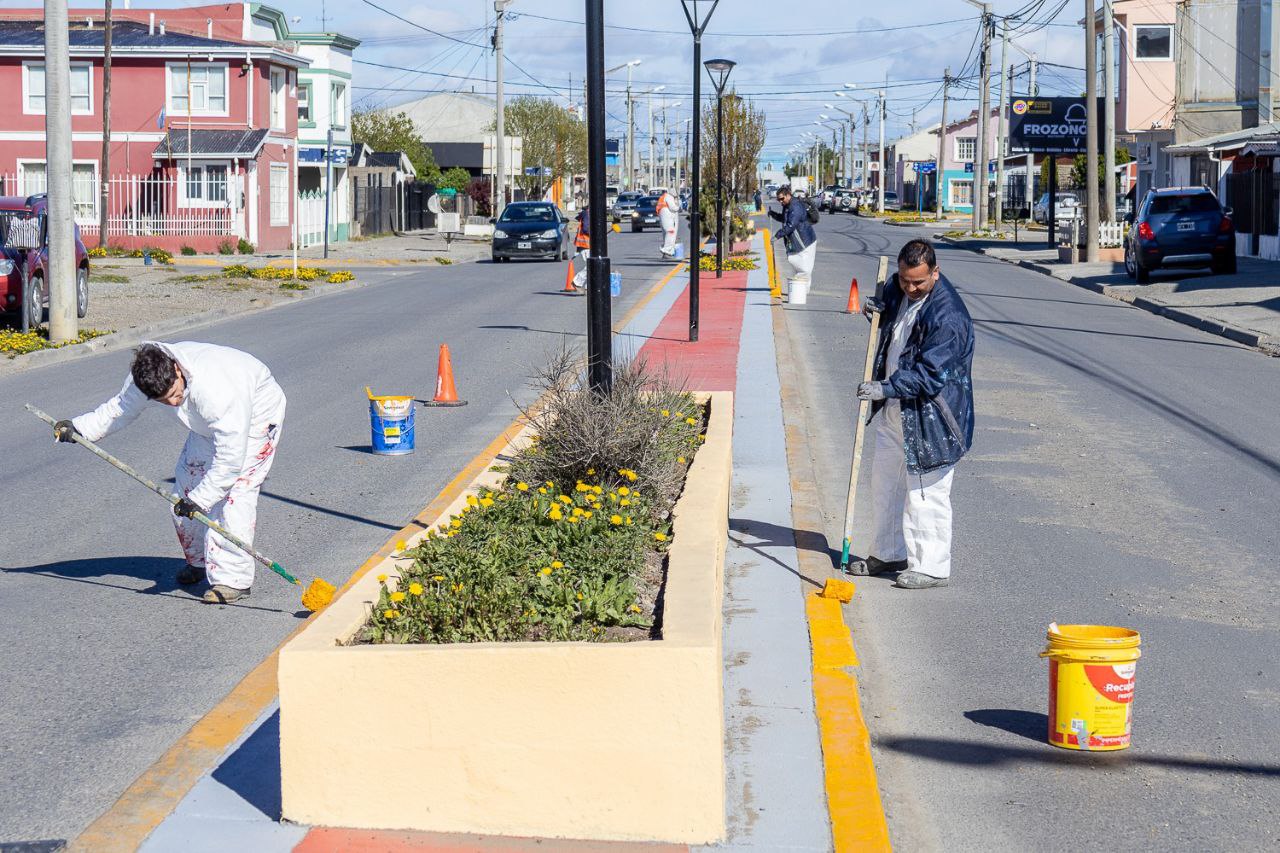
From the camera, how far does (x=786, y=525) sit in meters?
8.90

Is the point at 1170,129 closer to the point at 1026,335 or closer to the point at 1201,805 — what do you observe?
the point at 1026,335

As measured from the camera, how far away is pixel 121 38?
154ft

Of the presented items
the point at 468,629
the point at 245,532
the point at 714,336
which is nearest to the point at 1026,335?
the point at 714,336

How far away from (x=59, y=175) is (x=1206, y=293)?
18892 millimetres

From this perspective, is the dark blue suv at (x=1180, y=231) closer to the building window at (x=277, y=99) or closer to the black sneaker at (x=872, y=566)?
the black sneaker at (x=872, y=566)

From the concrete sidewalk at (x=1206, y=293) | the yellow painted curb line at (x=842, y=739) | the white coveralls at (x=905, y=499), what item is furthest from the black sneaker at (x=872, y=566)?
the concrete sidewalk at (x=1206, y=293)

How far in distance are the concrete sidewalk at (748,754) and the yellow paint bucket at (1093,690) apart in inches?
34.2

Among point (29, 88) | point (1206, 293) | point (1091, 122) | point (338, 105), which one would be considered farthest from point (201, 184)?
point (1206, 293)

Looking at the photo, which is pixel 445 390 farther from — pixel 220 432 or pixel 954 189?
pixel 954 189

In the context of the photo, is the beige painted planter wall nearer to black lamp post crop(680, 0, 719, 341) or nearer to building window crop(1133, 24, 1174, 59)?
black lamp post crop(680, 0, 719, 341)

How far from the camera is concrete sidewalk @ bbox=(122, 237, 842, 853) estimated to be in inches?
179

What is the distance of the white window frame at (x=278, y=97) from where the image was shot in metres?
47.1

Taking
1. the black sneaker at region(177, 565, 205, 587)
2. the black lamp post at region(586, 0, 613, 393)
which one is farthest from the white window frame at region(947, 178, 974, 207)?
the black sneaker at region(177, 565, 205, 587)

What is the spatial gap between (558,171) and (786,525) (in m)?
82.9
